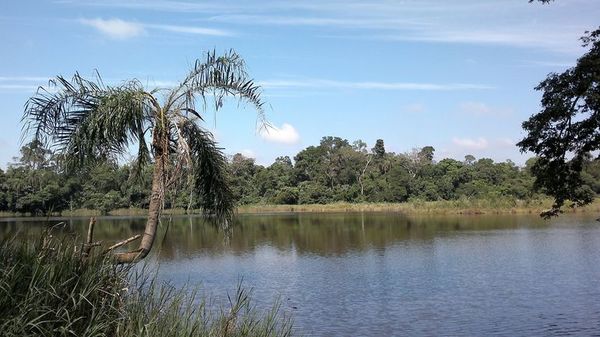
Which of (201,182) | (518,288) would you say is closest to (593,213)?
(518,288)

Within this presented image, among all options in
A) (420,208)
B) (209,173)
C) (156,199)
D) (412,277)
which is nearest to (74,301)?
(156,199)

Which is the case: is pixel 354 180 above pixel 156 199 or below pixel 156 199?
above

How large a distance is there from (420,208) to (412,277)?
1927 inches

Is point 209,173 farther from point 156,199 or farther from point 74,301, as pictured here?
point 74,301

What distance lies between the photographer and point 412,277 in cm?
2056

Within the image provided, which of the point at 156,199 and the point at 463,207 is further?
the point at 463,207

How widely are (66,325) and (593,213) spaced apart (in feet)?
193

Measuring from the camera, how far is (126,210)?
78312 millimetres

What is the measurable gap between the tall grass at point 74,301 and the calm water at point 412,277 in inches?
32.1

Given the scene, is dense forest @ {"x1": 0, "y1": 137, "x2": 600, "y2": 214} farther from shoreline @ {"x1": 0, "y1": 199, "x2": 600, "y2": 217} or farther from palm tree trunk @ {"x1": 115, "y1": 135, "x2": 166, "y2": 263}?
palm tree trunk @ {"x1": 115, "y1": 135, "x2": 166, "y2": 263}

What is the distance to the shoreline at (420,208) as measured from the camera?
58.7 m

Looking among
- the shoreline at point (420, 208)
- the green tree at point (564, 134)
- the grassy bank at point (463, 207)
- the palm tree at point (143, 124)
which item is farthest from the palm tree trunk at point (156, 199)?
the grassy bank at point (463, 207)

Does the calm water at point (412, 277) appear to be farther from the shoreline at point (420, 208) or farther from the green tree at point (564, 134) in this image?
the shoreline at point (420, 208)

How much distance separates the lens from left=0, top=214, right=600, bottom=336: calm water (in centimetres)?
1345
